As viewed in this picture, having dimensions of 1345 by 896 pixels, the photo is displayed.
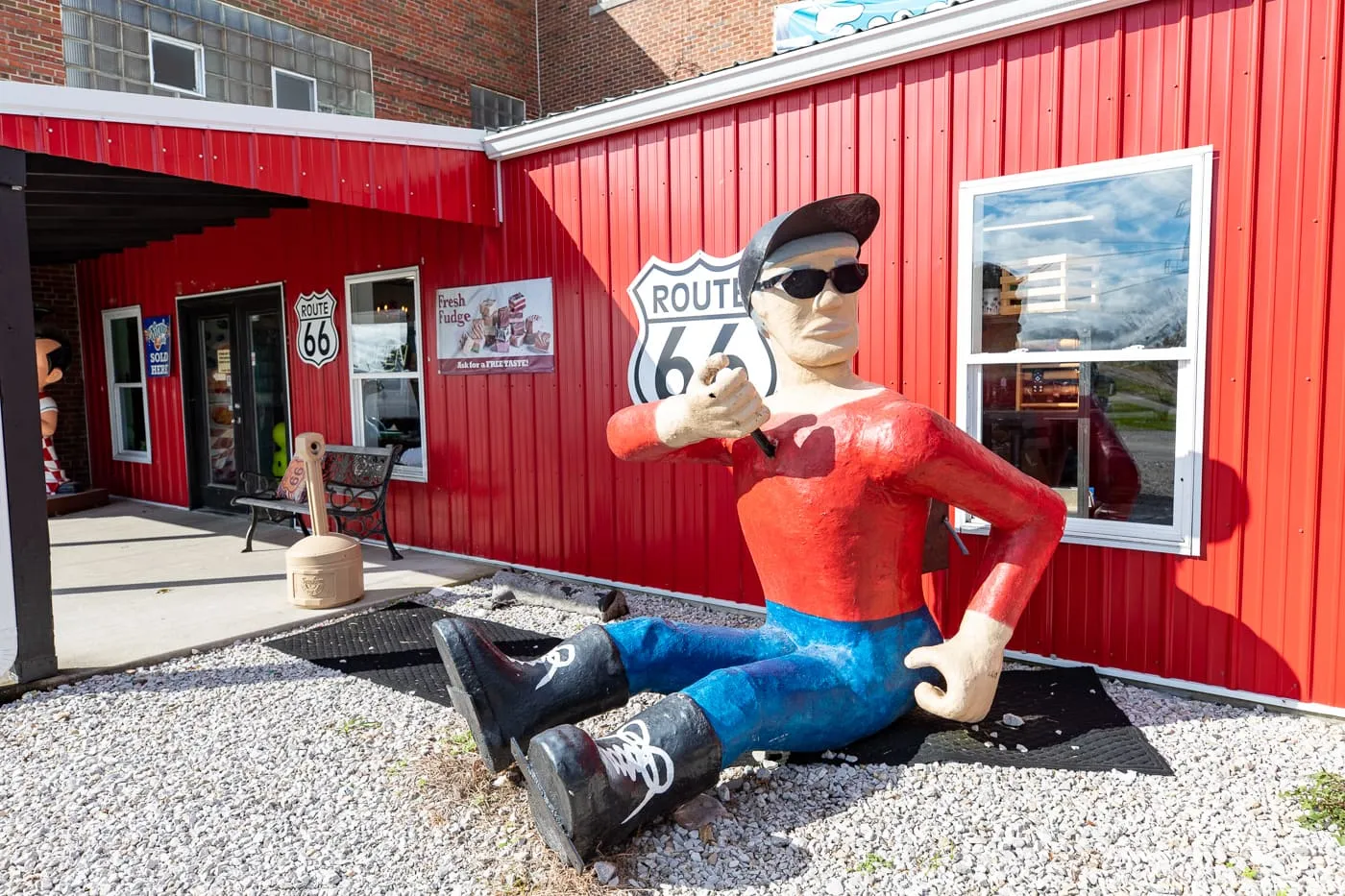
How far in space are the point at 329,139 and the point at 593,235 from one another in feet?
5.05

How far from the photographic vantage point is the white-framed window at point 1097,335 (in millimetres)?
3416

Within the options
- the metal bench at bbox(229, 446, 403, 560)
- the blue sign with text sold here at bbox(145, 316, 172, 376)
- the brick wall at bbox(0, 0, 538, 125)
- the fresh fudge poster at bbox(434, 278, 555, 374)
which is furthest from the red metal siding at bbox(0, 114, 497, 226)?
the brick wall at bbox(0, 0, 538, 125)

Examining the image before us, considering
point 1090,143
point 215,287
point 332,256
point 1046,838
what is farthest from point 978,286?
point 215,287

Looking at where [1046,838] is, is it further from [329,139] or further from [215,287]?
[215,287]

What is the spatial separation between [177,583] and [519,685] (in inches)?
160

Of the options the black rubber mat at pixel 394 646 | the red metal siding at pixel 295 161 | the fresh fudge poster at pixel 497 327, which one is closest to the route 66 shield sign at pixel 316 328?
the fresh fudge poster at pixel 497 327

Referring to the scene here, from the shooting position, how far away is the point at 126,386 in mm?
9055

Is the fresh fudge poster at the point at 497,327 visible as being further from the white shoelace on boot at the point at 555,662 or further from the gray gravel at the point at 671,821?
the white shoelace on boot at the point at 555,662

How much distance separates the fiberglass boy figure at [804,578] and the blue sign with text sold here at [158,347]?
717 cm

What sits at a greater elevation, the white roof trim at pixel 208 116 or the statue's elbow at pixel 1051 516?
the white roof trim at pixel 208 116

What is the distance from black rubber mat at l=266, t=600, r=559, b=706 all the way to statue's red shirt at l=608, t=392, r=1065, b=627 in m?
1.70

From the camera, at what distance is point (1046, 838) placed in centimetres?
243

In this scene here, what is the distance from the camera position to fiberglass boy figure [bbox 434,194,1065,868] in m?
2.52

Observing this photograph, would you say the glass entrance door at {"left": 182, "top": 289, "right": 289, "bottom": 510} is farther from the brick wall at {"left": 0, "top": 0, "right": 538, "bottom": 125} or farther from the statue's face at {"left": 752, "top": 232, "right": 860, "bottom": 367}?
the statue's face at {"left": 752, "top": 232, "right": 860, "bottom": 367}
